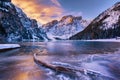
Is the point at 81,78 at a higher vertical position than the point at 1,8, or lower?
lower

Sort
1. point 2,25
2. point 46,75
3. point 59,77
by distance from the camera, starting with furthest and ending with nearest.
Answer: point 2,25
point 46,75
point 59,77

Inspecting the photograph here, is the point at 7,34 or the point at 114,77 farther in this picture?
the point at 7,34

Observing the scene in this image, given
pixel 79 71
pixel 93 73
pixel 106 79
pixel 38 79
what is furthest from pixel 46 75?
pixel 106 79

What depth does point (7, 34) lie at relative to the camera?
180 m

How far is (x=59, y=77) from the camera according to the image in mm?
13578

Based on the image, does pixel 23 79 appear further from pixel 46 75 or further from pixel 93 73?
pixel 93 73

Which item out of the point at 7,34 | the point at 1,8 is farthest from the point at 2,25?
the point at 1,8

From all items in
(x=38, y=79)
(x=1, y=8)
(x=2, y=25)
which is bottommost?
(x=38, y=79)

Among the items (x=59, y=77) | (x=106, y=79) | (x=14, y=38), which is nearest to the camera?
(x=106, y=79)

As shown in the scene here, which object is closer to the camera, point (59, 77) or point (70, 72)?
point (59, 77)

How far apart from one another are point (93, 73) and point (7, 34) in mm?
173739

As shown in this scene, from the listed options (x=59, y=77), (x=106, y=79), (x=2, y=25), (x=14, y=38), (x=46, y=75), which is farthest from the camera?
(x=14, y=38)

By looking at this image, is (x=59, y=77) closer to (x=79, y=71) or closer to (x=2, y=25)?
(x=79, y=71)

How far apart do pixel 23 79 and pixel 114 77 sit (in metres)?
6.09
